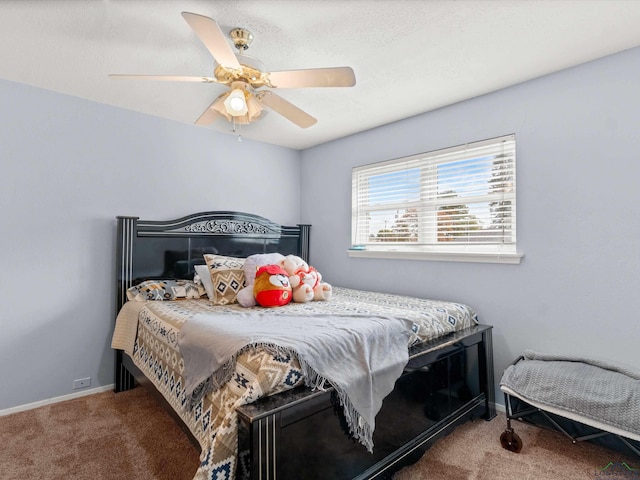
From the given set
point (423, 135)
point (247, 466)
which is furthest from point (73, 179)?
point (423, 135)

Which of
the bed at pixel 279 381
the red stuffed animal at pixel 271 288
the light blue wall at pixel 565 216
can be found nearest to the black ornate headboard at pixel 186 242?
the bed at pixel 279 381

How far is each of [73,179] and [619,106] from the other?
148 inches

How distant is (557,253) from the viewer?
2307 millimetres

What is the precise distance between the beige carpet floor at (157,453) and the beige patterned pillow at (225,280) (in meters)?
0.88

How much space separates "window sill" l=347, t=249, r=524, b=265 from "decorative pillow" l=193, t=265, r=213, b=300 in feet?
4.68

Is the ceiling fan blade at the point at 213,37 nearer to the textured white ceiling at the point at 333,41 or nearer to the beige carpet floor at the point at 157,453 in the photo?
the textured white ceiling at the point at 333,41

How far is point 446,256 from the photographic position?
2846mm

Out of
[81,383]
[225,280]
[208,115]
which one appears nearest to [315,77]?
[208,115]

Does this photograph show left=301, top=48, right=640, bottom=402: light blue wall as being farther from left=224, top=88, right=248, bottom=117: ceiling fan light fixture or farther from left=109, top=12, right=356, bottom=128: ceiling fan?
left=224, top=88, right=248, bottom=117: ceiling fan light fixture

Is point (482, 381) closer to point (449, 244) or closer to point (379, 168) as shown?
point (449, 244)

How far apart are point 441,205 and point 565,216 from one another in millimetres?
898

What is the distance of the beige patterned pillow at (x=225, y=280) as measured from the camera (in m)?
2.67

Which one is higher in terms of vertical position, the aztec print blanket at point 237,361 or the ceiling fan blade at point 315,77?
the ceiling fan blade at point 315,77

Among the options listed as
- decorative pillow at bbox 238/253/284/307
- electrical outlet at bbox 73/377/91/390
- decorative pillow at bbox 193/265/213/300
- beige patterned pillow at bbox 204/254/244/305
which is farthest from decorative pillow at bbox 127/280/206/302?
electrical outlet at bbox 73/377/91/390
